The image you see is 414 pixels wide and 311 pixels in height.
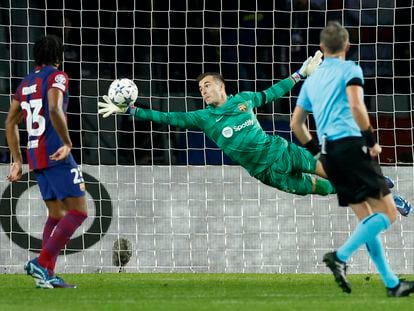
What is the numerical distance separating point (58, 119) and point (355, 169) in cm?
254

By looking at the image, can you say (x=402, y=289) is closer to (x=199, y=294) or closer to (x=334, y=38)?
(x=199, y=294)

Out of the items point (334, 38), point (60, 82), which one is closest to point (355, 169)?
point (334, 38)

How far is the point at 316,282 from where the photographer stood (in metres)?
12.4

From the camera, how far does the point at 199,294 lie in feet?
34.9

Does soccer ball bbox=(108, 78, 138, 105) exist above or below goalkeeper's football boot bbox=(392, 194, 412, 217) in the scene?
above

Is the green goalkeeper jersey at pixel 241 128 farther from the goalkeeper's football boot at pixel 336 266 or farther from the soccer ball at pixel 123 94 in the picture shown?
the goalkeeper's football boot at pixel 336 266

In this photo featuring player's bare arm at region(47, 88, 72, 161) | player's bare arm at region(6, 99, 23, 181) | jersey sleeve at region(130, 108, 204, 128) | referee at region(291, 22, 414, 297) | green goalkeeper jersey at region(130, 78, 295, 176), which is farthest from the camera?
green goalkeeper jersey at region(130, 78, 295, 176)

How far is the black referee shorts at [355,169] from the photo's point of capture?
970 centimetres

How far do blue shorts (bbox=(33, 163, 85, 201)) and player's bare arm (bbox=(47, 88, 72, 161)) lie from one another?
0.19 meters

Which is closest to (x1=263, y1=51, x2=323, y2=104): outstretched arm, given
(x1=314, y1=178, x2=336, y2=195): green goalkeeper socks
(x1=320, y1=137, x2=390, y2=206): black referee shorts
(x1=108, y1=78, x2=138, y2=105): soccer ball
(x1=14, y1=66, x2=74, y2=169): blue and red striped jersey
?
(x1=314, y1=178, x2=336, y2=195): green goalkeeper socks

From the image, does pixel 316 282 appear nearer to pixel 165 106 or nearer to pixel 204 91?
pixel 204 91

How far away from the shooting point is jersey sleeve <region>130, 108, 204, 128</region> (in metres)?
12.6

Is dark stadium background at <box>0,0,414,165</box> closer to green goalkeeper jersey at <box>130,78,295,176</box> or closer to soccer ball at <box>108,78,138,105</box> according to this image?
green goalkeeper jersey at <box>130,78,295,176</box>

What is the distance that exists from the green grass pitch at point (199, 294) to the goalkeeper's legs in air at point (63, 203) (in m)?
0.19
